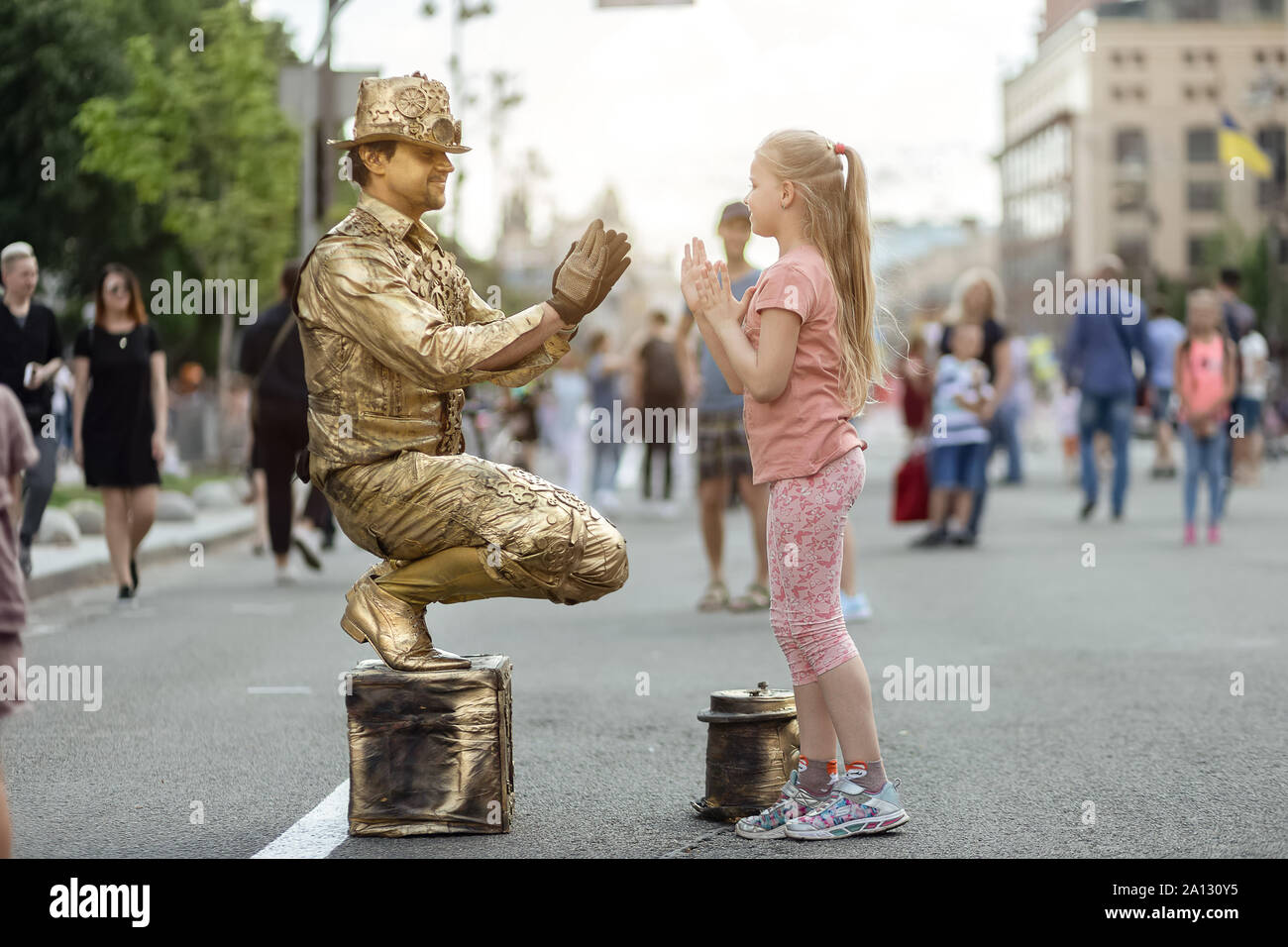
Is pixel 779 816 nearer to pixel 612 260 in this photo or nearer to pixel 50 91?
pixel 612 260

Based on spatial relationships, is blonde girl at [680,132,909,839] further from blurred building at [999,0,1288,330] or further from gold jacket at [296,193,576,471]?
blurred building at [999,0,1288,330]

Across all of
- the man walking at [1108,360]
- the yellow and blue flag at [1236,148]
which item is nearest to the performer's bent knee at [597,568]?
the man walking at [1108,360]

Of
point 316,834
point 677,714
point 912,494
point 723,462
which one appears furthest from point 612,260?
point 912,494

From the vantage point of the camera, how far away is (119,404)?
10.4 meters

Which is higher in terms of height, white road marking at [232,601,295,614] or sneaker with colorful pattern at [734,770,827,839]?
white road marking at [232,601,295,614]

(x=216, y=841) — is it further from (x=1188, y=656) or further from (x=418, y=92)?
(x=1188, y=656)

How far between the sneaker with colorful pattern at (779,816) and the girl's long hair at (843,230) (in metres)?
1.00

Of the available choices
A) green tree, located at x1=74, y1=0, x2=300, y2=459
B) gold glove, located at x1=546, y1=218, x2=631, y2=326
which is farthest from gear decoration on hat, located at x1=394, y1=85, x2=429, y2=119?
green tree, located at x1=74, y1=0, x2=300, y2=459

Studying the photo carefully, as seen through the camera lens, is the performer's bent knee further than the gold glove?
Yes

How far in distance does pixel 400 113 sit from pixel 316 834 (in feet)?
6.09

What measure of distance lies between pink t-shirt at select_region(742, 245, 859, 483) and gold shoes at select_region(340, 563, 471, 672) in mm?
937

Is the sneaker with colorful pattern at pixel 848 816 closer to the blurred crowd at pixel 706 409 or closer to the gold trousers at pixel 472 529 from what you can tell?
the gold trousers at pixel 472 529

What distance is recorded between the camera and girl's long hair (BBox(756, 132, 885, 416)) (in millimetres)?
4773

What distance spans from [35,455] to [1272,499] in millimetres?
16531
